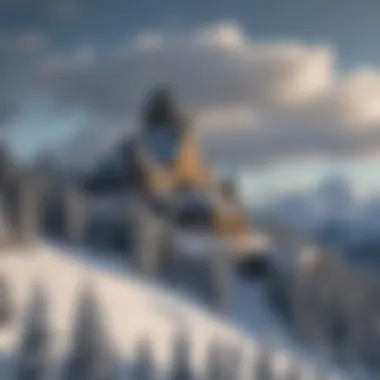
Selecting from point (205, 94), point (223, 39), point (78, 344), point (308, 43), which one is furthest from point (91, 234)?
point (308, 43)

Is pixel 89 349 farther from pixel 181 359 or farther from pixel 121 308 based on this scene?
pixel 181 359

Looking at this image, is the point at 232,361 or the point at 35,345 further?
the point at 232,361

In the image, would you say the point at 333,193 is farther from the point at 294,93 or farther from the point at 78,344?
the point at 78,344

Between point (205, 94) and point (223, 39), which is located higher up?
point (223, 39)

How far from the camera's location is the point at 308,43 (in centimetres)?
241

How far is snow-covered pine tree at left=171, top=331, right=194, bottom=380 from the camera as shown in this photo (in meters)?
2.24

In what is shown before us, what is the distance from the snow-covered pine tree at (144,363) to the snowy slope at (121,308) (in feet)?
0.06

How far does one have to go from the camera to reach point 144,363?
2.19m

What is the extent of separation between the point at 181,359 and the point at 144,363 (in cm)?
11

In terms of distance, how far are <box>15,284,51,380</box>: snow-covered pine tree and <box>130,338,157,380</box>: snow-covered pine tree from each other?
211 mm

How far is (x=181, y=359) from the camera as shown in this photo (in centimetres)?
225

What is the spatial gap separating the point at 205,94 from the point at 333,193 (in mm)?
424

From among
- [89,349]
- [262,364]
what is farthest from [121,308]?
[262,364]

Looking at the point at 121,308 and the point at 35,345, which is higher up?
the point at 121,308
